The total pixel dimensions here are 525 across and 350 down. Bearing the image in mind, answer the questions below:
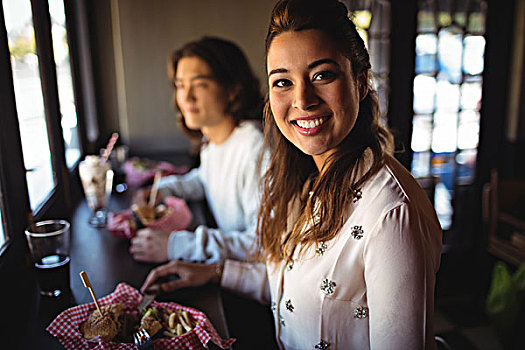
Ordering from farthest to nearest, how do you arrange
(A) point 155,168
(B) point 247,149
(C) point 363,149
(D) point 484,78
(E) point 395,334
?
(D) point 484,78, (A) point 155,168, (B) point 247,149, (C) point 363,149, (E) point 395,334

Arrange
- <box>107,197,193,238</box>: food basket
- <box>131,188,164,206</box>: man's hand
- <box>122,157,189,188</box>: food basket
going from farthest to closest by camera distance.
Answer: <box>122,157,189,188</box>: food basket → <box>131,188,164,206</box>: man's hand → <box>107,197,193,238</box>: food basket

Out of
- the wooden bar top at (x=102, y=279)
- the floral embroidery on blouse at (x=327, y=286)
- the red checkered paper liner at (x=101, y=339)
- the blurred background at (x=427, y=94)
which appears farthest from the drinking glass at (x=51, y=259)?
the blurred background at (x=427, y=94)

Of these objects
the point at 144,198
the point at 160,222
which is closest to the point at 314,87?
the point at 160,222

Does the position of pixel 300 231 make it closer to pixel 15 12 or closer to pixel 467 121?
pixel 15 12

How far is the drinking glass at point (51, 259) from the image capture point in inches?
45.8

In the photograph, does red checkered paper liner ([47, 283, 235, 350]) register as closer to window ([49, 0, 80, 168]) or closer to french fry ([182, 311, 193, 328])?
french fry ([182, 311, 193, 328])

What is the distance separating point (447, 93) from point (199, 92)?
2.64 metres

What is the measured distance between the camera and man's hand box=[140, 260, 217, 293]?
1.24 meters

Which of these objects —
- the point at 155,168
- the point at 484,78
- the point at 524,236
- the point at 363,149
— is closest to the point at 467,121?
the point at 484,78

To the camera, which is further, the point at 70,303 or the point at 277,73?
the point at 70,303

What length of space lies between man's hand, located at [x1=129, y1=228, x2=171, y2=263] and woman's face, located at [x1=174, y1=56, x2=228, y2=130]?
587mm

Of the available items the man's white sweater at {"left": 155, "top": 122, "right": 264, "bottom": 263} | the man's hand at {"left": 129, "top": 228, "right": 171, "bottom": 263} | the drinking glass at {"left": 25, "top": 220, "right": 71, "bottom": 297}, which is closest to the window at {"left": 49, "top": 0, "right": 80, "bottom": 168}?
the man's white sweater at {"left": 155, "top": 122, "right": 264, "bottom": 263}

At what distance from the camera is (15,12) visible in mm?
1442

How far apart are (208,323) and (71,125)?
68.6 inches
